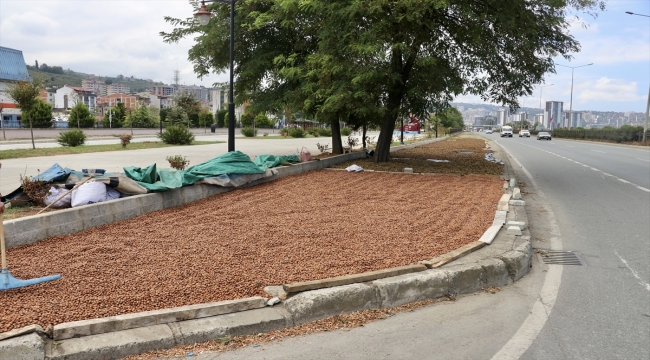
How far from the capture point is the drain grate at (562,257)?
6301 mm

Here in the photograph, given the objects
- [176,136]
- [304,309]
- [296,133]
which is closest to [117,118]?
[296,133]

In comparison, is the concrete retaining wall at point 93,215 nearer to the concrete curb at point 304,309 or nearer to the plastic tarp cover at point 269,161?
the concrete curb at point 304,309

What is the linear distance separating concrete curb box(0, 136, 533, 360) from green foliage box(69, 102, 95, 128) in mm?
53224

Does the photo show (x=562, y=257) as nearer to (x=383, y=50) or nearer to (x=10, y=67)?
(x=383, y=50)

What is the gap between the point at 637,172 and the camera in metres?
17.0

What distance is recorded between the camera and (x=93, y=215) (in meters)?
6.64

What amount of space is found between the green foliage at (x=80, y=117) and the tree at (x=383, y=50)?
3745cm

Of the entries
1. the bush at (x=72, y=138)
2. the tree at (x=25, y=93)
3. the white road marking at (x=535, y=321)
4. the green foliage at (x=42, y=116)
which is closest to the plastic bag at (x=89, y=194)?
the white road marking at (x=535, y=321)

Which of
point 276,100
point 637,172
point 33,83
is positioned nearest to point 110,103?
point 33,83

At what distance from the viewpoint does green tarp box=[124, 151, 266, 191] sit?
8.27 metres

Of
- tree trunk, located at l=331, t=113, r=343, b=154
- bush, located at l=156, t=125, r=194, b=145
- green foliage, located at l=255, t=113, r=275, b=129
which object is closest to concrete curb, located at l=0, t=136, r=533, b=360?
tree trunk, located at l=331, t=113, r=343, b=154

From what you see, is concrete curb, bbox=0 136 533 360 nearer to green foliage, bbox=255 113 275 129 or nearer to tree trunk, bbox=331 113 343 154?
tree trunk, bbox=331 113 343 154

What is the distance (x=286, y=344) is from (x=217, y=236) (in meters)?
2.87

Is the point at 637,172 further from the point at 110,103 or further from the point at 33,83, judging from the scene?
the point at 110,103
